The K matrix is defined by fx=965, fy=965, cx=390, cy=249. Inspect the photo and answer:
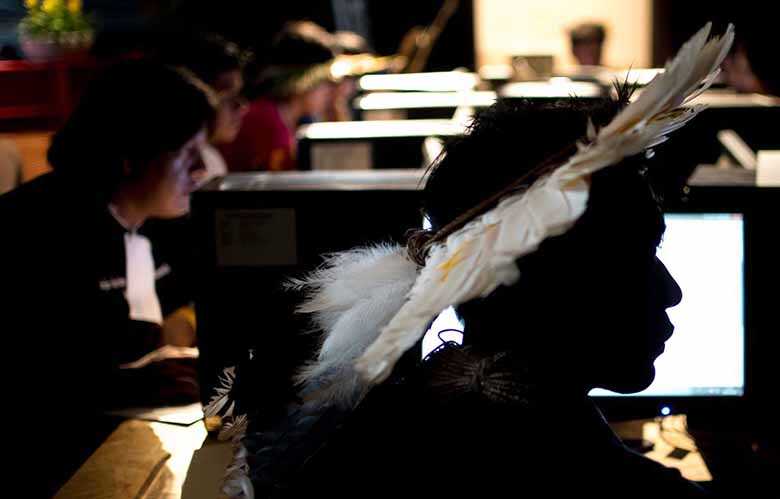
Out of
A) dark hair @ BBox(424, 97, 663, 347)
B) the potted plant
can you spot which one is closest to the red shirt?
the potted plant

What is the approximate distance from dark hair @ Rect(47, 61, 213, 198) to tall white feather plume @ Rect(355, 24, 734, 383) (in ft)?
4.23

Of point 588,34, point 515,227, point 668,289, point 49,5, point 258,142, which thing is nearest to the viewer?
point 515,227

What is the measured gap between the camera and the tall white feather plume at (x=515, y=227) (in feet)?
2.52

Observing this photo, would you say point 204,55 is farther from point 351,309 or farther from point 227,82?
point 351,309

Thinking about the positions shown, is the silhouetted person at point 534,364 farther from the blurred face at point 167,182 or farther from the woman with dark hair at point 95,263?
the blurred face at point 167,182

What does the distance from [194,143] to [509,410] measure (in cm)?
137

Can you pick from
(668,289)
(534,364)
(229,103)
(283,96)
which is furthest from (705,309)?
(283,96)

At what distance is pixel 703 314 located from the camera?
4.96 feet

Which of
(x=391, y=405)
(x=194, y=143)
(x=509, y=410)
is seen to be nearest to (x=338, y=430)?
(x=391, y=405)

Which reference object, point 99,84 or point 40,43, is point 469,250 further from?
point 40,43

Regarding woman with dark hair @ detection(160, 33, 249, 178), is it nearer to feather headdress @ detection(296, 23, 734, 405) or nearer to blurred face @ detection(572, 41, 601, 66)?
feather headdress @ detection(296, 23, 734, 405)

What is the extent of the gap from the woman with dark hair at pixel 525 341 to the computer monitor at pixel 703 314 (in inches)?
19.1

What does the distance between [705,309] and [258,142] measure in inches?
105

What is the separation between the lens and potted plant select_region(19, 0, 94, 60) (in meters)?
2.20
